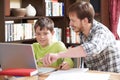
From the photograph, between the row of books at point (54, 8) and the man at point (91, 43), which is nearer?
the man at point (91, 43)

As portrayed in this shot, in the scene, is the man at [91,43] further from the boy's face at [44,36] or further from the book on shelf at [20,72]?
the boy's face at [44,36]

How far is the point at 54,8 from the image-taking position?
150 inches

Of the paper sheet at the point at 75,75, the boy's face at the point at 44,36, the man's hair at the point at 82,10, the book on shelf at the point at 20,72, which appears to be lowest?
the paper sheet at the point at 75,75

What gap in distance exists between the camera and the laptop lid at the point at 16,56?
1.56m

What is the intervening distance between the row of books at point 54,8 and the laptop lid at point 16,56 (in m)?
2.07

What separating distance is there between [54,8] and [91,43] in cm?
220

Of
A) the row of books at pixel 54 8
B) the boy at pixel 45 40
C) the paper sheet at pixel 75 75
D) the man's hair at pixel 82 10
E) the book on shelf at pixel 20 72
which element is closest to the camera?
the book on shelf at pixel 20 72

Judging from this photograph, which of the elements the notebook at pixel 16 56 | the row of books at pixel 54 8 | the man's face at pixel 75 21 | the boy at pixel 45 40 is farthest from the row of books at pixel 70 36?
the notebook at pixel 16 56

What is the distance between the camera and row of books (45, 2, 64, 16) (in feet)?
12.1

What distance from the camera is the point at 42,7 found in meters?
3.61

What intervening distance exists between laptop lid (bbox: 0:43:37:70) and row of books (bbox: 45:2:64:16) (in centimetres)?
207

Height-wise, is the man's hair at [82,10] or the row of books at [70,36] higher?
the man's hair at [82,10]

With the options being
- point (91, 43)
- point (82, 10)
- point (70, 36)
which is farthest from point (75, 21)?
point (70, 36)

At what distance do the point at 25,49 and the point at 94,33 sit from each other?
590 mm
